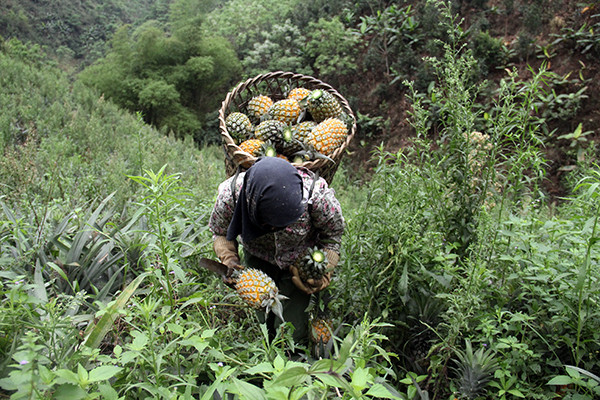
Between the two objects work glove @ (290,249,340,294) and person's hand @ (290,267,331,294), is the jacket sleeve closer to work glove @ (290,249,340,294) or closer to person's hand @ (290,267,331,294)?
work glove @ (290,249,340,294)

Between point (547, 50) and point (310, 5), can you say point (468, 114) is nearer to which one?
point (547, 50)

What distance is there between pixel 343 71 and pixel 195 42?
442 centimetres

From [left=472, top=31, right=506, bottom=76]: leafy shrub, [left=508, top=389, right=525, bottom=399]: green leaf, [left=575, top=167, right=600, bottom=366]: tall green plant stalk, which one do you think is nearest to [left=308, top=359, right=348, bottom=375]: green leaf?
[left=508, top=389, right=525, bottom=399]: green leaf

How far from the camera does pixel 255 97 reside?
9.62 ft

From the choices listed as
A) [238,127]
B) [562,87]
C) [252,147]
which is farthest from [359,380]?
[562,87]

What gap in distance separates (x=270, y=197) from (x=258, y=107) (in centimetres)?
119

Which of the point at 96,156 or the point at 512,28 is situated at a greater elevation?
the point at 512,28

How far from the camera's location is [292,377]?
41.8 inches

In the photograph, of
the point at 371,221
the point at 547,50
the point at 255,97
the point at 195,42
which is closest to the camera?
the point at 371,221

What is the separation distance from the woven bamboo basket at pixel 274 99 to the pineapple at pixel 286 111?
314mm

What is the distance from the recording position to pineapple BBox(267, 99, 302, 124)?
2615 mm

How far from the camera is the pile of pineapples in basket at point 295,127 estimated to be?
2355 millimetres

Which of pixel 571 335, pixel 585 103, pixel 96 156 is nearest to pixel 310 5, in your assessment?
pixel 585 103

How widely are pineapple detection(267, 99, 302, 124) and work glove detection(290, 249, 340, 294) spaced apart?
0.95 m
